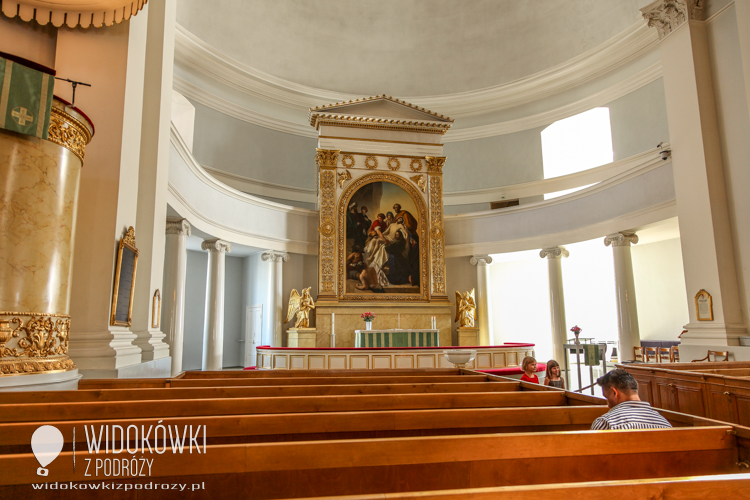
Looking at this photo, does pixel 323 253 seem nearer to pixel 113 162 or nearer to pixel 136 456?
pixel 113 162

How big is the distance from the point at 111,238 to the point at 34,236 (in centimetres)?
117

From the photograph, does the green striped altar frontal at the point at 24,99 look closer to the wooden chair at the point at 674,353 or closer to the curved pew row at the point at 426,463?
the curved pew row at the point at 426,463

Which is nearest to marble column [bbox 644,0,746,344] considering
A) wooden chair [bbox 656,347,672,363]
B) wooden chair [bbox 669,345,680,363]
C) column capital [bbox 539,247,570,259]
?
wooden chair [bbox 669,345,680,363]

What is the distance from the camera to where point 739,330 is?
8.41 m

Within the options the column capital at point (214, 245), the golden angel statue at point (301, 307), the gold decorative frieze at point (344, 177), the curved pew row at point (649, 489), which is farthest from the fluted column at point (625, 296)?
the curved pew row at point (649, 489)

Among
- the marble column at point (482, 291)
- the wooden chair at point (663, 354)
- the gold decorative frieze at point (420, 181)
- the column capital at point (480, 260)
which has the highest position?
the gold decorative frieze at point (420, 181)

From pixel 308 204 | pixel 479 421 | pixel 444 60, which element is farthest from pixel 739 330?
pixel 444 60

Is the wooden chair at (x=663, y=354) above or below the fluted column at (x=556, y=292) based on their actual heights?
below

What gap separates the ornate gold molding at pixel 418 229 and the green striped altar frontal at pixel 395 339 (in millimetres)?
1727

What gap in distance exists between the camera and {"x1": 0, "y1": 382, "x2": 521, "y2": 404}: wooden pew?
10.8 ft

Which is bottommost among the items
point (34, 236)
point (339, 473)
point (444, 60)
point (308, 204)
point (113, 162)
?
point (339, 473)

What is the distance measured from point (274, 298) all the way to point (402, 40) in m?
11.0

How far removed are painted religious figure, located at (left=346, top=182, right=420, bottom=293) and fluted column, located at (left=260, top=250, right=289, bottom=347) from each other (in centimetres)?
206

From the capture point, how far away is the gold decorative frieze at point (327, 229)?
15.0 metres
